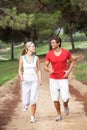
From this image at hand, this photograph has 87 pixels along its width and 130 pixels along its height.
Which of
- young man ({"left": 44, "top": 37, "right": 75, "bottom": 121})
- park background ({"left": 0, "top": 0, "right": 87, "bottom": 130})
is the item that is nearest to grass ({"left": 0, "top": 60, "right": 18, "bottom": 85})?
park background ({"left": 0, "top": 0, "right": 87, "bottom": 130})

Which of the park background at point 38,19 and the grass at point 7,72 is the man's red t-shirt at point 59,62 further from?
the grass at point 7,72

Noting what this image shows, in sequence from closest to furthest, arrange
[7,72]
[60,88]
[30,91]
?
[60,88] → [30,91] → [7,72]

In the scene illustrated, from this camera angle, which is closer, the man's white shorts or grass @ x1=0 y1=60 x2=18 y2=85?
the man's white shorts

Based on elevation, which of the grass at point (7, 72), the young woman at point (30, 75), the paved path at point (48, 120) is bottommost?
the paved path at point (48, 120)

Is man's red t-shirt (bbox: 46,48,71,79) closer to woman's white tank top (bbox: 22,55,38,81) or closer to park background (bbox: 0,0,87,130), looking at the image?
woman's white tank top (bbox: 22,55,38,81)

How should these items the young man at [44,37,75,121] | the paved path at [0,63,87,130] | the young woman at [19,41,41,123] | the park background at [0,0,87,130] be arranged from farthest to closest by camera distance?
the park background at [0,0,87,130] < the young woman at [19,41,41,123] < the young man at [44,37,75,121] < the paved path at [0,63,87,130]

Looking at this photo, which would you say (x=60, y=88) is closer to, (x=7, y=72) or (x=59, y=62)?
(x=59, y=62)

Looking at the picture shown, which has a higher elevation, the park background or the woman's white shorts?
the park background

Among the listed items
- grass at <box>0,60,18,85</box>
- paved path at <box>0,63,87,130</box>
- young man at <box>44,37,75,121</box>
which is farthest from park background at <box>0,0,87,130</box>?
young man at <box>44,37,75,121</box>

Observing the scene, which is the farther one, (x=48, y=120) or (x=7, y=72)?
(x=7, y=72)

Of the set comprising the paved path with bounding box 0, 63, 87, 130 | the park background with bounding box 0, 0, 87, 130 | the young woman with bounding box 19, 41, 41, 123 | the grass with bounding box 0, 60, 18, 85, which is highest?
the park background with bounding box 0, 0, 87, 130

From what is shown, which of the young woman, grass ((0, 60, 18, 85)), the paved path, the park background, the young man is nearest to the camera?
the paved path

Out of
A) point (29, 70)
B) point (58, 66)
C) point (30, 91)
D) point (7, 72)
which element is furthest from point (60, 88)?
point (7, 72)

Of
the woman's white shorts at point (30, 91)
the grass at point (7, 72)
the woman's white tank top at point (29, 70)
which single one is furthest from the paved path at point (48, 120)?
the grass at point (7, 72)
